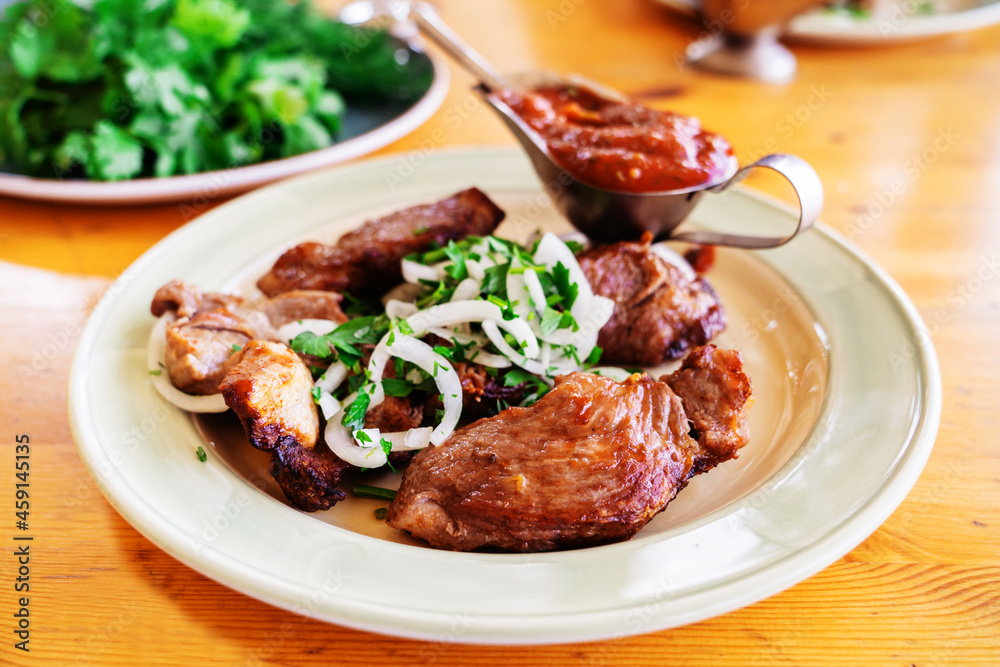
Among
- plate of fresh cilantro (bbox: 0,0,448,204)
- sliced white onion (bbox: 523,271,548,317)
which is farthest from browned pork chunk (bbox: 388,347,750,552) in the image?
plate of fresh cilantro (bbox: 0,0,448,204)

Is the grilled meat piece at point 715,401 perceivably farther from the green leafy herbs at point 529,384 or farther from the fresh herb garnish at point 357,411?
the fresh herb garnish at point 357,411

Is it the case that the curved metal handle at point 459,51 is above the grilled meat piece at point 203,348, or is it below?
above

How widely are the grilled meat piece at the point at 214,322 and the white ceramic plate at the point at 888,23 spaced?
13.4 ft

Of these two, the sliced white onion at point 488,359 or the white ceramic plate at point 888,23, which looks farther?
the white ceramic plate at point 888,23

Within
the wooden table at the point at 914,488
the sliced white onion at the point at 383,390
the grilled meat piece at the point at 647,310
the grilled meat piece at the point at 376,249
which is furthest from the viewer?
the grilled meat piece at the point at 376,249

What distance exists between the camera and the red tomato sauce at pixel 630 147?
2508 millimetres

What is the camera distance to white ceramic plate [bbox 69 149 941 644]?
150 centimetres

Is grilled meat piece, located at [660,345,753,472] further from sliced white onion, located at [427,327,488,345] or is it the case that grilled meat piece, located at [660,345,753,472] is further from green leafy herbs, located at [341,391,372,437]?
green leafy herbs, located at [341,391,372,437]

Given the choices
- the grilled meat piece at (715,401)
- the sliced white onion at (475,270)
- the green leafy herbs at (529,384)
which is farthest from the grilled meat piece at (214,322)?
the grilled meat piece at (715,401)

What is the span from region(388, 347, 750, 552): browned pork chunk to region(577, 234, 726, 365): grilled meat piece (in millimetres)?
475

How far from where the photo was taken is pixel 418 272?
8.23ft

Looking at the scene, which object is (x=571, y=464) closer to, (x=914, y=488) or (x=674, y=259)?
(x=914, y=488)

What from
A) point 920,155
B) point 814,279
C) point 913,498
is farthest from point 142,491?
point 920,155

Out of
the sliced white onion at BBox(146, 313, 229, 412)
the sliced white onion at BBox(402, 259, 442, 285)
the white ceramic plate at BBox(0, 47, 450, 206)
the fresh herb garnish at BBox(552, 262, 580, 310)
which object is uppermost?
the fresh herb garnish at BBox(552, 262, 580, 310)
